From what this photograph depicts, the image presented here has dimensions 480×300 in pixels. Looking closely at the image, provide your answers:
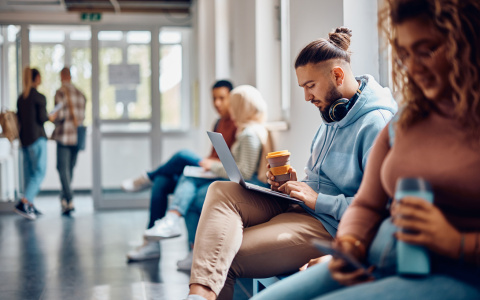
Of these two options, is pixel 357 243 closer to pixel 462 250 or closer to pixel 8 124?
pixel 462 250

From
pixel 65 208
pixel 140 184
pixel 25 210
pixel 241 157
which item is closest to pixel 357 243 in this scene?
pixel 241 157

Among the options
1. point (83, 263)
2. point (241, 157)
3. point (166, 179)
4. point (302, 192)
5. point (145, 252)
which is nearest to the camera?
point (302, 192)

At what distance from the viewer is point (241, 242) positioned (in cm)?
182

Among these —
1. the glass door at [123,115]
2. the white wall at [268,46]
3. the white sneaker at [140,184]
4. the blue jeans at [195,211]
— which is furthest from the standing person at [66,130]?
the blue jeans at [195,211]

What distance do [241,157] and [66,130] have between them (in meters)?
3.57

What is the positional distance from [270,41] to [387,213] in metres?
2.81

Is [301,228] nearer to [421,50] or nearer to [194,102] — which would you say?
[421,50]

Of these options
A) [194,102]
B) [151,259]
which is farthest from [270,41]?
[194,102]

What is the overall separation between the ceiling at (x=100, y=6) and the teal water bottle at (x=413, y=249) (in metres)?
6.83

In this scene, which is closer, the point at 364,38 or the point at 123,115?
the point at 364,38

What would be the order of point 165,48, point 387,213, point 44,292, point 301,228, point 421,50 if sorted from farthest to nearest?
point 165,48 < point 44,292 < point 301,228 < point 387,213 < point 421,50

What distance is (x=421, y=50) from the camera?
1.09 metres

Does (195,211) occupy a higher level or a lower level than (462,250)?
lower

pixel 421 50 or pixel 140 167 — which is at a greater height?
pixel 421 50
